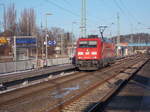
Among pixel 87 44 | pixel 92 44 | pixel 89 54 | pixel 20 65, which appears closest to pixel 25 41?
pixel 20 65

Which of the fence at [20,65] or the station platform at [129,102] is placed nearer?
the station platform at [129,102]

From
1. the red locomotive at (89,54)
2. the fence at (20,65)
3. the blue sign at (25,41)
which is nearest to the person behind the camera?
the fence at (20,65)

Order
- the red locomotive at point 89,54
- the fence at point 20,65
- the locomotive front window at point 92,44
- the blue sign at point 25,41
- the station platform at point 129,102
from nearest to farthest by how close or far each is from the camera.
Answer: the station platform at point 129,102
the fence at point 20,65
the blue sign at point 25,41
the red locomotive at point 89,54
the locomotive front window at point 92,44

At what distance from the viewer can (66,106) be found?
10.5 meters

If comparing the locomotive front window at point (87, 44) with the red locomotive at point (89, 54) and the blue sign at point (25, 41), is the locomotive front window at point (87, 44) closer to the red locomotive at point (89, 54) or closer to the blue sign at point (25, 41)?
the red locomotive at point (89, 54)

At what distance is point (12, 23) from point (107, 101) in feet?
185

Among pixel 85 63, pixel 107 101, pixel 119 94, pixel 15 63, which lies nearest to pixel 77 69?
pixel 85 63

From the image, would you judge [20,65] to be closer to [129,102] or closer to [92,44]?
[92,44]

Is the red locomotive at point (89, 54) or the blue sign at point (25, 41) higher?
the blue sign at point (25, 41)

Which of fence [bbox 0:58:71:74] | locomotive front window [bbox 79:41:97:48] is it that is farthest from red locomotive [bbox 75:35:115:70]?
fence [bbox 0:58:71:74]

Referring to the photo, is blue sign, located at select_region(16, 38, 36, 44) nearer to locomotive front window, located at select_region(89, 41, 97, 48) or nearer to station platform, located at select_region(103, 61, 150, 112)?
locomotive front window, located at select_region(89, 41, 97, 48)

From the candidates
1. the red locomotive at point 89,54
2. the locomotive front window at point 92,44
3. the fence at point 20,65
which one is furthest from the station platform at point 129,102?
the fence at point 20,65

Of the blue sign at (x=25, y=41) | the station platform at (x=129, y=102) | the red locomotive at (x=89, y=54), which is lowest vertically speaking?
the station platform at (x=129, y=102)

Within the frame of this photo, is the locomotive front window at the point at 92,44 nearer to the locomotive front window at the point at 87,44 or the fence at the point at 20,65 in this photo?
the locomotive front window at the point at 87,44
